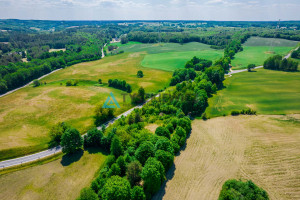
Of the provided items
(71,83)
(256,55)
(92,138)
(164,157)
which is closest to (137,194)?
→ (164,157)

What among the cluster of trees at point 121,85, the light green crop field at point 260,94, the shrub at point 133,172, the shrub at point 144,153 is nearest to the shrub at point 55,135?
the shrub at point 144,153

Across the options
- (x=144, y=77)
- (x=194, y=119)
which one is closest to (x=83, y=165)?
(x=194, y=119)

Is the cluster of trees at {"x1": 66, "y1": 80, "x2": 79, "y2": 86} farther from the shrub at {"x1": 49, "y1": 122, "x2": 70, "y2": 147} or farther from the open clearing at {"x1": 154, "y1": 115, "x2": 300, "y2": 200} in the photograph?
the open clearing at {"x1": 154, "y1": 115, "x2": 300, "y2": 200}

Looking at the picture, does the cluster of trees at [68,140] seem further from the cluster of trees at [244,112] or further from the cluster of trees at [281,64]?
the cluster of trees at [281,64]

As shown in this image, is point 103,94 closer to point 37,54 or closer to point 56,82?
point 56,82

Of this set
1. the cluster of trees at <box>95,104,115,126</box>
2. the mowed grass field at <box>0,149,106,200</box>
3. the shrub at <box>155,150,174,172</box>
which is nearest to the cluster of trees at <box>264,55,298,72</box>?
the shrub at <box>155,150,174,172</box>

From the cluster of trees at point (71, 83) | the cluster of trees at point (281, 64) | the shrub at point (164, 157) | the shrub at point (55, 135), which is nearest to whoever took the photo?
the shrub at point (164, 157)
